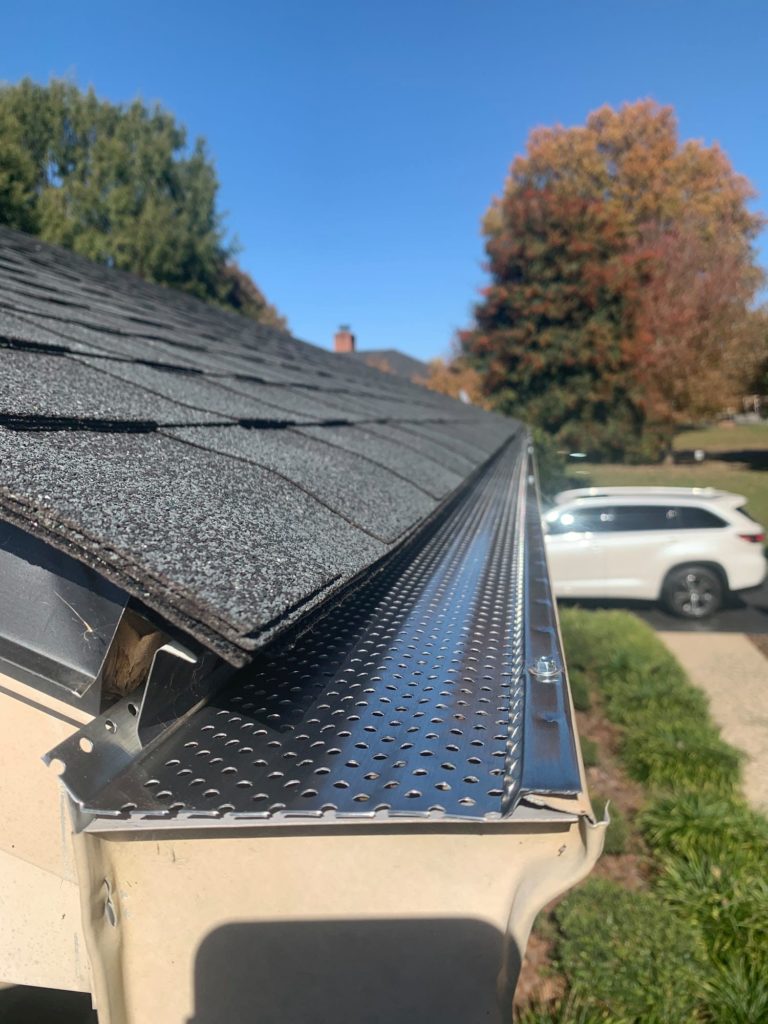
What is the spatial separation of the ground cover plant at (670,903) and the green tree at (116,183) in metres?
25.8

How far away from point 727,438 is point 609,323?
11126mm

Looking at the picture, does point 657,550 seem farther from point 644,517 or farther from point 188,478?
point 188,478

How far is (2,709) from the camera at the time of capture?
3.96 ft

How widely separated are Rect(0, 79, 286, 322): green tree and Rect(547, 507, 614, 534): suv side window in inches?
846

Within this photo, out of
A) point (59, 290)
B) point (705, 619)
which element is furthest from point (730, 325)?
point (59, 290)

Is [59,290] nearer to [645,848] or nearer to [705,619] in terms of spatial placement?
[645,848]

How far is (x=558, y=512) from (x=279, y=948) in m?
9.75

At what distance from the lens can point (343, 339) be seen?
120 ft

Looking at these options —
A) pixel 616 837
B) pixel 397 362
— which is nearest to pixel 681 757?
pixel 616 837

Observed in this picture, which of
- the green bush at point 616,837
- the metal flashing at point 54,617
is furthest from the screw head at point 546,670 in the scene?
the green bush at point 616,837

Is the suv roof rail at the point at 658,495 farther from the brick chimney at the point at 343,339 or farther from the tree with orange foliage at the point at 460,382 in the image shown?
the brick chimney at the point at 343,339

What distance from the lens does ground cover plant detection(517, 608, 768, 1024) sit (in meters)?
3.28

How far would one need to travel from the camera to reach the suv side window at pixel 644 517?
10.1 metres

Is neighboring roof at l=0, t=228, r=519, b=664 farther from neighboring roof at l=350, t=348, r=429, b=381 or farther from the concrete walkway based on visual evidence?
neighboring roof at l=350, t=348, r=429, b=381
